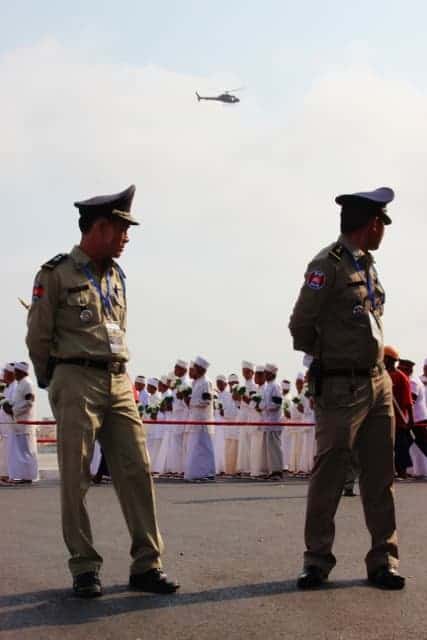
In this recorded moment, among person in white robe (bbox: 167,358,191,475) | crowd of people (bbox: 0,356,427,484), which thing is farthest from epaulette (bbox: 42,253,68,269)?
person in white robe (bbox: 167,358,191,475)

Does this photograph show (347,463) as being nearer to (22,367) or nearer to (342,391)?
(342,391)

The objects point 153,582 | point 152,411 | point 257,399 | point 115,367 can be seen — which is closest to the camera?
point 153,582

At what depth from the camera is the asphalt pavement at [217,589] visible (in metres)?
5.55

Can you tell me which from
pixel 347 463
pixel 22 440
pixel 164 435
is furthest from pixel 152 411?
pixel 347 463

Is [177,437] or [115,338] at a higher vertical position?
[115,338]

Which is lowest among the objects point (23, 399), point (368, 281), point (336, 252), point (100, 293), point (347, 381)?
point (347, 381)

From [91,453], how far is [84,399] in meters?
0.33

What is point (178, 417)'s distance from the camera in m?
23.1

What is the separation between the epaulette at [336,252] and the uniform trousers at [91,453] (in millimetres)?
1430

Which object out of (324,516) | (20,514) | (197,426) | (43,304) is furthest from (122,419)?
(197,426)

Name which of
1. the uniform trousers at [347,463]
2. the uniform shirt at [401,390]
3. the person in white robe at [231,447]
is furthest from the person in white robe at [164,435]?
the uniform trousers at [347,463]

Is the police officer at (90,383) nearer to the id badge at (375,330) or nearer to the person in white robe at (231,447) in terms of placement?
the id badge at (375,330)

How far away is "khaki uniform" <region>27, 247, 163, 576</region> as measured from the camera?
6625 mm

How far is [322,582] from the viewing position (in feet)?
22.3
